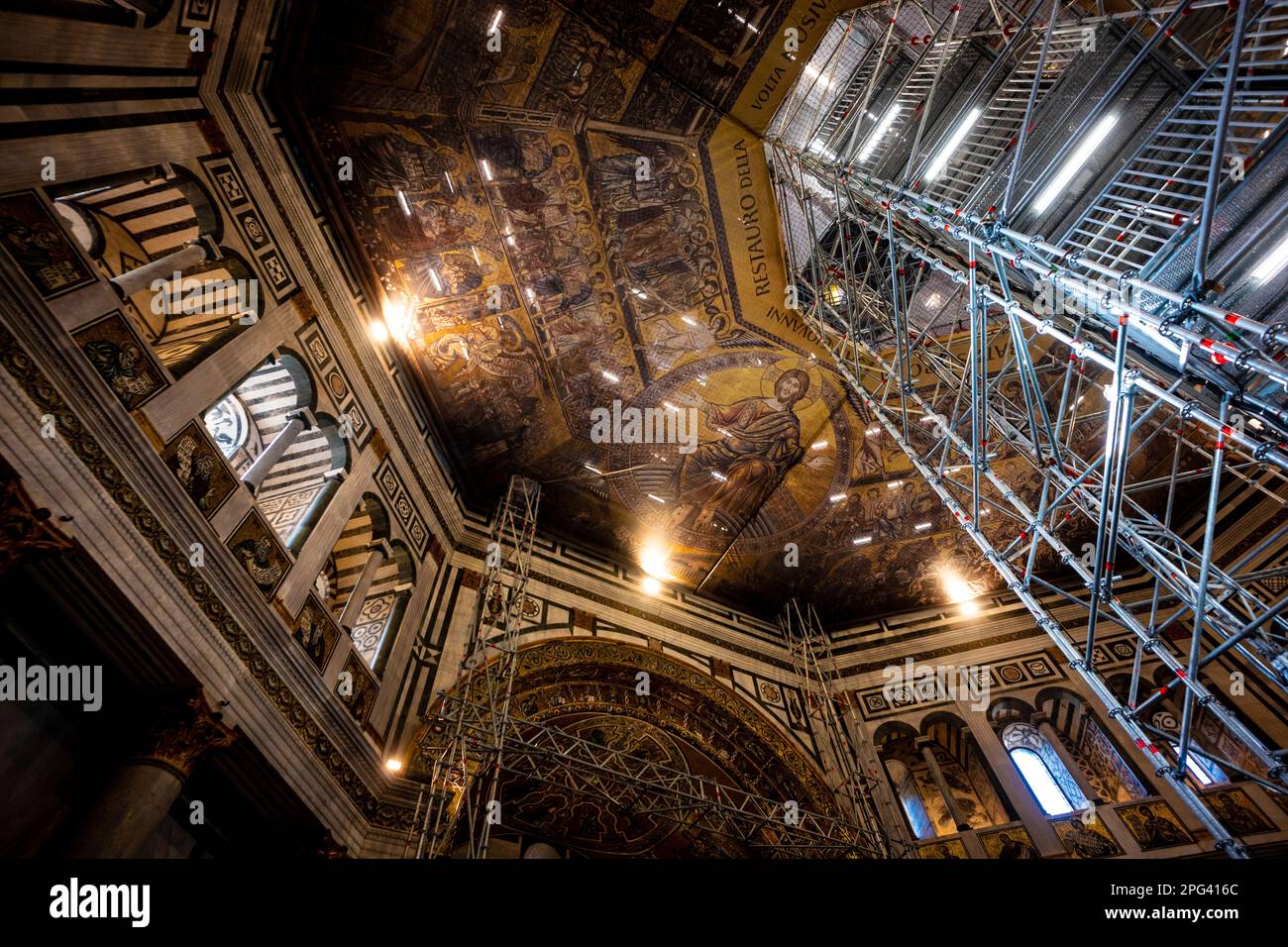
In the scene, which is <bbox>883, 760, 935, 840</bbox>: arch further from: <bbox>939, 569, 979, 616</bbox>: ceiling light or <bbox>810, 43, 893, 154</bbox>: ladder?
<bbox>810, 43, 893, 154</bbox>: ladder

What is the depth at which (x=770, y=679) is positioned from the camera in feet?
40.2

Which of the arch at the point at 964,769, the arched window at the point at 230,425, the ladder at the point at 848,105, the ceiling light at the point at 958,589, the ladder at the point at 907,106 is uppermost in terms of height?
the ladder at the point at 848,105

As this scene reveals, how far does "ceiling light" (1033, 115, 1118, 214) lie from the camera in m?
5.46

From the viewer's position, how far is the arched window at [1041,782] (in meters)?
10.4

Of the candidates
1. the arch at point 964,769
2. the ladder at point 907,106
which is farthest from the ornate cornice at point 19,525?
the arch at point 964,769

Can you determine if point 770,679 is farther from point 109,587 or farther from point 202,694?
point 109,587

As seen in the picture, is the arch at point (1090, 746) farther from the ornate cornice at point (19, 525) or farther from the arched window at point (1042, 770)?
the ornate cornice at point (19, 525)

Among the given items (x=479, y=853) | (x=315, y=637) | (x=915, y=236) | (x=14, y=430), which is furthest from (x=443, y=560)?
(x=915, y=236)

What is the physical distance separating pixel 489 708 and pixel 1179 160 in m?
8.66

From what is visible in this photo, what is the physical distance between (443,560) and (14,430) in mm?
6100

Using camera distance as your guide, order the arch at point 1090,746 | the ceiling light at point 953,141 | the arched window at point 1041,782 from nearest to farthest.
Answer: the ceiling light at point 953,141 → the arch at point 1090,746 → the arched window at point 1041,782

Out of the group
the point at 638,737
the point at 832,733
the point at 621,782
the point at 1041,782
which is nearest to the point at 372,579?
the point at 621,782

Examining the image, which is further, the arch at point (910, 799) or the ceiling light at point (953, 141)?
the arch at point (910, 799)
